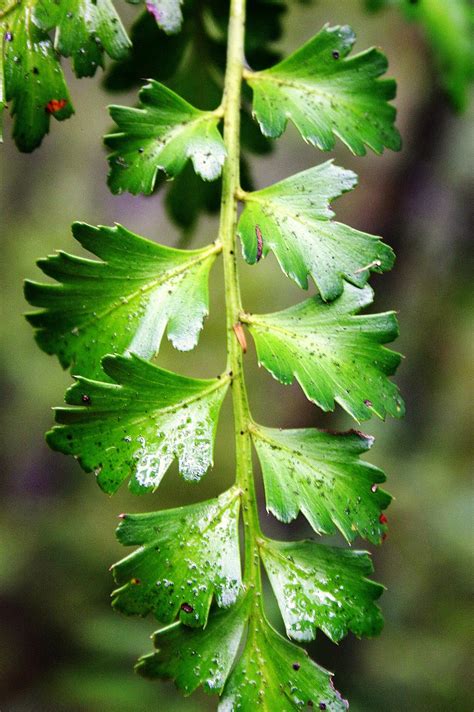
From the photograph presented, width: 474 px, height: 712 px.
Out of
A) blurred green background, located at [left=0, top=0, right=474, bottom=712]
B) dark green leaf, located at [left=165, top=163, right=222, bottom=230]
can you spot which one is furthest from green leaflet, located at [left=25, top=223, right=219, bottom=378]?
blurred green background, located at [left=0, top=0, right=474, bottom=712]

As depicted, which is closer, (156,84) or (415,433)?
(156,84)

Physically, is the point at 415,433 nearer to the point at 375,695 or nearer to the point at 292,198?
the point at 375,695

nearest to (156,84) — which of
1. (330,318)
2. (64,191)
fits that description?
(330,318)

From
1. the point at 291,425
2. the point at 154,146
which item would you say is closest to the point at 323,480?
the point at 154,146

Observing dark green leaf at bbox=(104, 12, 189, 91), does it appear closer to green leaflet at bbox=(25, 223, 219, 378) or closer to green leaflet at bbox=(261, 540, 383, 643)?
green leaflet at bbox=(25, 223, 219, 378)

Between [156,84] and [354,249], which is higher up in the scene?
[156,84]

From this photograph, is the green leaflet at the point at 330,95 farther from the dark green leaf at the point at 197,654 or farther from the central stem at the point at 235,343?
the dark green leaf at the point at 197,654
